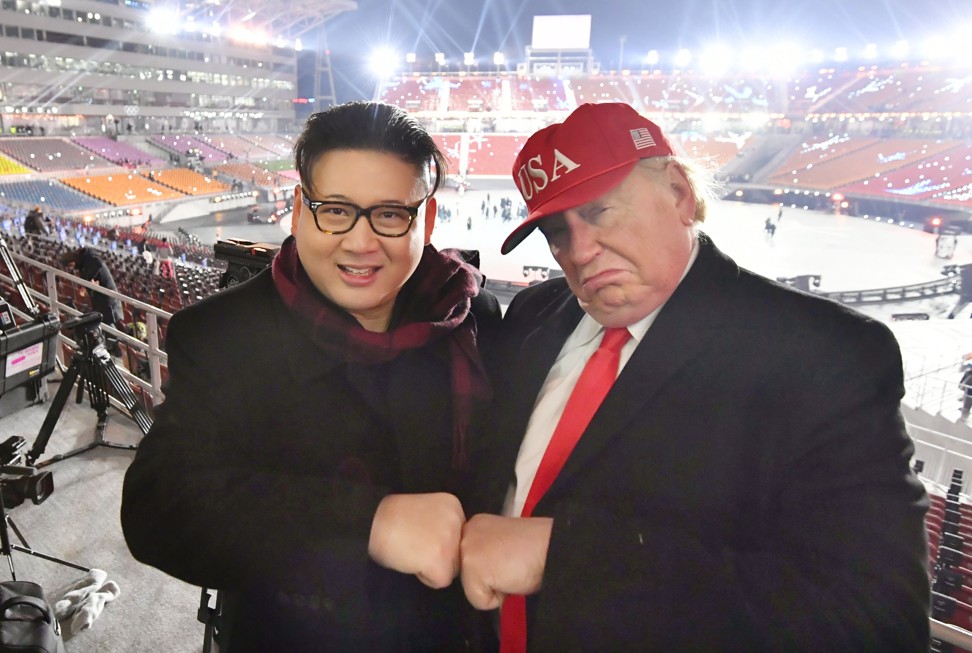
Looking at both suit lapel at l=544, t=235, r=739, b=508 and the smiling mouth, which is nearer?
suit lapel at l=544, t=235, r=739, b=508

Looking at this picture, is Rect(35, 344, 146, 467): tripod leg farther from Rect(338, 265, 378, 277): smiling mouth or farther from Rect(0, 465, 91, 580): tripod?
Rect(338, 265, 378, 277): smiling mouth

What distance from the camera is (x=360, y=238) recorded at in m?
1.04

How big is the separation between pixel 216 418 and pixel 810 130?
4943 centimetres

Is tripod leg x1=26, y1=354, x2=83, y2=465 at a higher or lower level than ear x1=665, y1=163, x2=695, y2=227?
lower

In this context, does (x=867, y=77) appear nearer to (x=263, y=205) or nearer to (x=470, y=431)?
(x=263, y=205)

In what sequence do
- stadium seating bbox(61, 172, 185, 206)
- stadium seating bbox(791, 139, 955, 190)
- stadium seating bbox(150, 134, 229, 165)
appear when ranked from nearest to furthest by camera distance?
stadium seating bbox(61, 172, 185, 206) → stadium seating bbox(791, 139, 955, 190) → stadium seating bbox(150, 134, 229, 165)

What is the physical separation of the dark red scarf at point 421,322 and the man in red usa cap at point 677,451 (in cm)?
9

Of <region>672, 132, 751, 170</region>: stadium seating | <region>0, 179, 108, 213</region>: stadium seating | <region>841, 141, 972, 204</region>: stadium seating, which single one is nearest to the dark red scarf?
<region>0, 179, 108, 213</region>: stadium seating

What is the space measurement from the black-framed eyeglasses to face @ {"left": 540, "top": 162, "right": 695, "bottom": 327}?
0.31 meters

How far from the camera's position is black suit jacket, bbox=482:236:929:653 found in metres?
0.70

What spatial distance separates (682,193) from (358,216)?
0.58 meters

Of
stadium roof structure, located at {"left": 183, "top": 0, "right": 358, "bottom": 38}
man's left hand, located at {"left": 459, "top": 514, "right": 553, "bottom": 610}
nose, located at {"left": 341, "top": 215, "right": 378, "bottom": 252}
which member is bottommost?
man's left hand, located at {"left": 459, "top": 514, "right": 553, "bottom": 610}

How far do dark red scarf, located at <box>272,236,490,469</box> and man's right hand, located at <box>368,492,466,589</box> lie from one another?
30 centimetres

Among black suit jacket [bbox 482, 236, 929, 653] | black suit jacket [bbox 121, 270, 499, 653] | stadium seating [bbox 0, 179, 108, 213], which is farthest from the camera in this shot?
stadium seating [bbox 0, 179, 108, 213]
